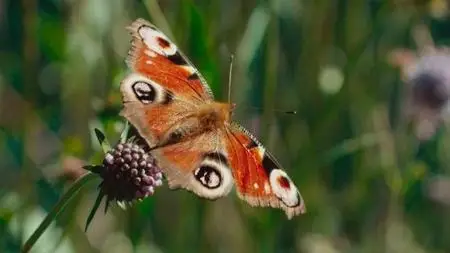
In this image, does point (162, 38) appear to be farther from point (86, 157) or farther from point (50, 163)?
point (86, 157)

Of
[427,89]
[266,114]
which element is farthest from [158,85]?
[427,89]

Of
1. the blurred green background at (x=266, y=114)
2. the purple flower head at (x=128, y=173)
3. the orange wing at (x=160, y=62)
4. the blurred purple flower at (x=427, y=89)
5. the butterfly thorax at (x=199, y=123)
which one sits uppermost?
the blurred purple flower at (x=427, y=89)

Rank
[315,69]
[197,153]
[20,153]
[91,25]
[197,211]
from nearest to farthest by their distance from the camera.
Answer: [197,153], [20,153], [197,211], [91,25], [315,69]

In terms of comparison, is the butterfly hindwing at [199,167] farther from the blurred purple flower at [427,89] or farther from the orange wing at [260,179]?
the blurred purple flower at [427,89]

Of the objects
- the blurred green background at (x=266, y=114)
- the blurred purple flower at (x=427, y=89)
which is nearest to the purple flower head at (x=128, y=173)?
the blurred green background at (x=266, y=114)

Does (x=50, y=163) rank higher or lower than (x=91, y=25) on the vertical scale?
lower

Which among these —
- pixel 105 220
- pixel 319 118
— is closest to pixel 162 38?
pixel 319 118

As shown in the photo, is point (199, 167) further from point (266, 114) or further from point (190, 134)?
point (266, 114)
